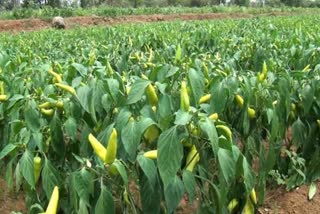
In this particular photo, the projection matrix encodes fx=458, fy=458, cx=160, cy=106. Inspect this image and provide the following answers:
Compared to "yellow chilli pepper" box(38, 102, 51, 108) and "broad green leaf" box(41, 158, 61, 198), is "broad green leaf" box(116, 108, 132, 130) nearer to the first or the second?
"broad green leaf" box(41, 158, 61, 198)

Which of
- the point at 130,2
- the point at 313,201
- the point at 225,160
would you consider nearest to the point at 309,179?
the point at 313,201

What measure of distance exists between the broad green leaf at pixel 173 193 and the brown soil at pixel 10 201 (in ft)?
4.16

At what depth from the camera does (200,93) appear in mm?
1902

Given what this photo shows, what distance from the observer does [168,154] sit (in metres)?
1.52

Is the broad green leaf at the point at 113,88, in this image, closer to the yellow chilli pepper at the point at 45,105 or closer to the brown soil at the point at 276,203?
the yellow chilli pepper at the point at 45,105

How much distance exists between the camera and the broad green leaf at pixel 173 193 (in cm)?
159

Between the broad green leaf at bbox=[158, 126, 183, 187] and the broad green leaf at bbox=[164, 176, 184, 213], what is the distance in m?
0.09

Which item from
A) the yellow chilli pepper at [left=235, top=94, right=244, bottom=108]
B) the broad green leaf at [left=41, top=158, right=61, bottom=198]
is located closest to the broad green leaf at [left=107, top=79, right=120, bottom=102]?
the broad green leaf at [left=41, top=158, right=61, bottom=198]

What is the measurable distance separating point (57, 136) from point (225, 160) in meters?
0.75

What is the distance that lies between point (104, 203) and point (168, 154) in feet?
0.93

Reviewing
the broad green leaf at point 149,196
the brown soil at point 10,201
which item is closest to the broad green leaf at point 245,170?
the broad green leaf at point 149,196

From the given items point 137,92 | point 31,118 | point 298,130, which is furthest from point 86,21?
point 137,92

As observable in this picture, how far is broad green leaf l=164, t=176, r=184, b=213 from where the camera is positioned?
1594mm

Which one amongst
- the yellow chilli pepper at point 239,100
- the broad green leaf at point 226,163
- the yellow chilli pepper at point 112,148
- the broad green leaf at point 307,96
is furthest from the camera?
the broad green leaf at point 307,96
